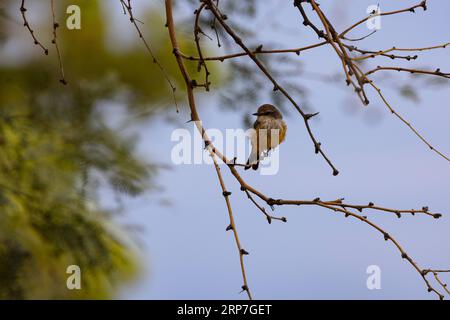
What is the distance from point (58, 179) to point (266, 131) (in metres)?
0.87

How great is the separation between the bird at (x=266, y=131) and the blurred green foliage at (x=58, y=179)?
52 cm

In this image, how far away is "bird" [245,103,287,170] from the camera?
118cm

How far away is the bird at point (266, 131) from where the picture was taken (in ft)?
3.88

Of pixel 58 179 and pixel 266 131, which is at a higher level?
pixel 58 179

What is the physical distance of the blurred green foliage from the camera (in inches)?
66.7

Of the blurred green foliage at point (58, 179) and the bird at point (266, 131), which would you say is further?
the blurred green foliage at point (58, 179)

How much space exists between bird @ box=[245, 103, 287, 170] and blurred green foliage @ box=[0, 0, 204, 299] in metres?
0.52

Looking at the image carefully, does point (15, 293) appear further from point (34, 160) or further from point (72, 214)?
point (34, 160)

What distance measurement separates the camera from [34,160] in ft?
6.28

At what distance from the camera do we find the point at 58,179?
6.13ft

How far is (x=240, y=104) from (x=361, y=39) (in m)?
0.31

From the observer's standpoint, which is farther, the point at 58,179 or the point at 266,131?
the point at 58,179

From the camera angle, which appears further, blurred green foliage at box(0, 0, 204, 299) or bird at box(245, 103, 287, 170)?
blurred green foliage at box(0, 0, 204, 299)

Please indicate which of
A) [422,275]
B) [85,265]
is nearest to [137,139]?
[85,265]
